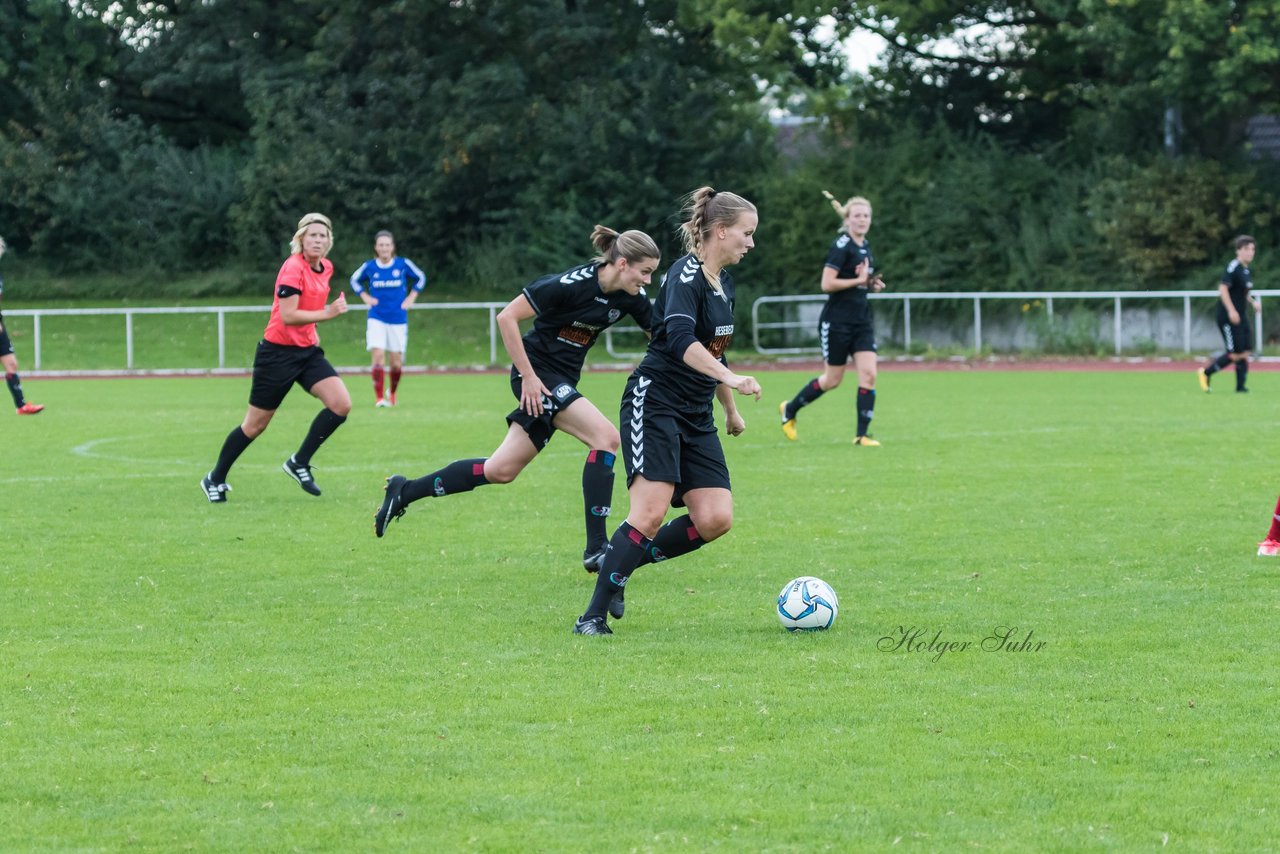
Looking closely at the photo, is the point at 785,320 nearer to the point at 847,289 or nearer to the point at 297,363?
the point at 847,289

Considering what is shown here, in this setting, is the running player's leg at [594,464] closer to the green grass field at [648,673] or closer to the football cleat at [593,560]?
the football cleat at [593,560]

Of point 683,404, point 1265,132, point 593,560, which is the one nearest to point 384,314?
point 593,560

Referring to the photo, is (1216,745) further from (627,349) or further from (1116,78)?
(1116,78)

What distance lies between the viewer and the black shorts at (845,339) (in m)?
14.9

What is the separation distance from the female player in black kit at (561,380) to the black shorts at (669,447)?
104cm

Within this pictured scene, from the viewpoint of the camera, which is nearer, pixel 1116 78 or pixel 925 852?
pixel 925 852

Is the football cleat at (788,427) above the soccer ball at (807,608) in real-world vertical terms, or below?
above

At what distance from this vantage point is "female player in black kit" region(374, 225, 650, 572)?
8.27 metres

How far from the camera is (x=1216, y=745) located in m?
5.06

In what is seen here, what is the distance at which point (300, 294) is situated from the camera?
1138 cm

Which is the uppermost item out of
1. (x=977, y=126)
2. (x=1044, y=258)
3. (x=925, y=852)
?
(x=977, y=126)

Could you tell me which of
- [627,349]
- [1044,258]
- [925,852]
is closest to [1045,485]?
[925,852]

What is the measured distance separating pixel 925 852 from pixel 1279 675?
2.39 metres

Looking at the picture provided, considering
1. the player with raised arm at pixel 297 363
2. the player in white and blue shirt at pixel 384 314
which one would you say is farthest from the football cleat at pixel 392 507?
the player in white and blue shirt at pixel 384 314
